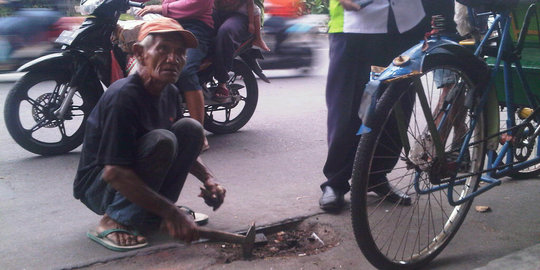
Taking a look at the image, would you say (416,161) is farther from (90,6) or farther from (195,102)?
(90,6)

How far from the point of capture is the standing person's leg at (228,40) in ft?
16.3

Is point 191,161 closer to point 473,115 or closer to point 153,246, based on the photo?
point 153,246

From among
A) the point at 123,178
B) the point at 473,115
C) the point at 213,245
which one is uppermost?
the point at 473,115

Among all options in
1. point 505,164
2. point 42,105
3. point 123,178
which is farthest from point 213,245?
point 42,105

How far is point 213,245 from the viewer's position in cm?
311

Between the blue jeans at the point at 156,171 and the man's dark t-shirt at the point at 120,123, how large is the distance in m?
0.06

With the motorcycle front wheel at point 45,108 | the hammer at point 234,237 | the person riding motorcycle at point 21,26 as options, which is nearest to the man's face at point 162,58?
the hammer at point 234,237

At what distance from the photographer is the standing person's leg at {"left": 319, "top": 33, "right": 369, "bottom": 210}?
11.4 ft

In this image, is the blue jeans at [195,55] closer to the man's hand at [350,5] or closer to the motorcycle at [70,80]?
the motorcycle at [70,80]

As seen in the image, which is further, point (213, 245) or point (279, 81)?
point (279, 81)

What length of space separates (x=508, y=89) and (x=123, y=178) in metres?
1.95

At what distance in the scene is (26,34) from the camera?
8.05m

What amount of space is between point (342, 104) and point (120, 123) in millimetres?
1315

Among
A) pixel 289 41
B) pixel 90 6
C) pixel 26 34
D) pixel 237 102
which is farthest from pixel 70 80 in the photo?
pixel 289 41
